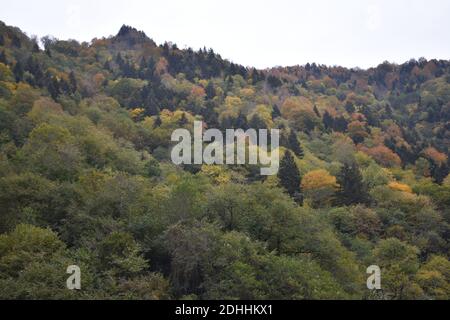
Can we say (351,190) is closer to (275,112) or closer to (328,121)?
(275,112)

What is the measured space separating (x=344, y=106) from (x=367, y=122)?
18740 mm

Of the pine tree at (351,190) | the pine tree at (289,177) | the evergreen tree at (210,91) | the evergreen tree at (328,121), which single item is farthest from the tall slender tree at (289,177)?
the evergreen tree at (210,91)

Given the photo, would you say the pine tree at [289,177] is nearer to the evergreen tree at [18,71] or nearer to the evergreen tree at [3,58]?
the evergreen tree at [18,71]

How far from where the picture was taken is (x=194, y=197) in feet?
108

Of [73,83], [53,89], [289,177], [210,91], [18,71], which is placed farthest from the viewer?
[210,91]

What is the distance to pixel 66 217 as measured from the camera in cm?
3300

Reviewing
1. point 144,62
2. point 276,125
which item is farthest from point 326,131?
point 144,62

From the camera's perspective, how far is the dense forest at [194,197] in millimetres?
25828

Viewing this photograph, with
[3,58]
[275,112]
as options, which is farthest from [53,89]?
[275,112]

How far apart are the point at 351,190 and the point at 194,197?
1287 inches

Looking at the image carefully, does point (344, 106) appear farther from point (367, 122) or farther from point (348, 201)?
point (348, 201)

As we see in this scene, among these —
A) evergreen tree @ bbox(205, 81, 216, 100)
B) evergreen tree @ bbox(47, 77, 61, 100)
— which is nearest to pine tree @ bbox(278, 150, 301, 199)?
evergreen tree @ bbox(47, 77, 61, 100)

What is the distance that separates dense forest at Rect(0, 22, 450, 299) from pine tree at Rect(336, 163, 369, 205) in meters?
0.16

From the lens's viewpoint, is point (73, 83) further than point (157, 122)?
Yes
